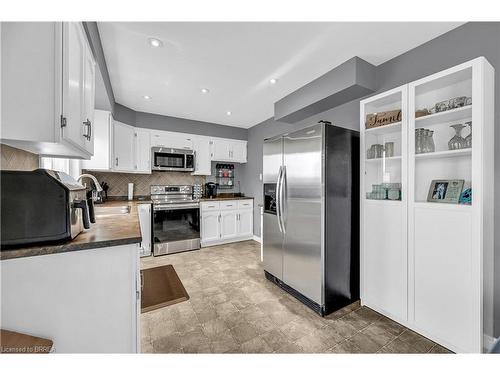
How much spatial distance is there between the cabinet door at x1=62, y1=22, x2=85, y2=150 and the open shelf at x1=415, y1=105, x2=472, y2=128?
7.92ft

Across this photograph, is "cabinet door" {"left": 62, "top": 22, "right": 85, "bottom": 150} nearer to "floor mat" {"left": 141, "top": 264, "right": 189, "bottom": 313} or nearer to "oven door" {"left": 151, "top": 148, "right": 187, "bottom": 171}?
"floor mat" {"left": 141, "top": 264, "right": 189, "bottom": 313}

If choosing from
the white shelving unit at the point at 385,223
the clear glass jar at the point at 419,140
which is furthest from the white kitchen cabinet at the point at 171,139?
the clear glass jar at the point at 419,140

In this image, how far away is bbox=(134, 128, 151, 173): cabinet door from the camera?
3.78 metres

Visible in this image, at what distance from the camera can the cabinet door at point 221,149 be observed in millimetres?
4543

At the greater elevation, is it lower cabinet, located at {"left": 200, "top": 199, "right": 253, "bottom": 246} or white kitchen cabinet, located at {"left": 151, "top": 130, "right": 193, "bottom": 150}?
white kitchen cabinet, located at {"left": 151, "top": 130, "right": 193, "bottom": 150}

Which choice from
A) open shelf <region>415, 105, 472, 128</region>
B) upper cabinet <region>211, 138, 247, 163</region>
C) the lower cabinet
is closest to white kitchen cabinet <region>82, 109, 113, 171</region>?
the lower cabinet

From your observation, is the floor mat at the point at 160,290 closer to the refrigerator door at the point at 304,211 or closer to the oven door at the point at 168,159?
the refrigerator door at the point at 304,211

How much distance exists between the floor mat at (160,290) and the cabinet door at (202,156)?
7.05 ft

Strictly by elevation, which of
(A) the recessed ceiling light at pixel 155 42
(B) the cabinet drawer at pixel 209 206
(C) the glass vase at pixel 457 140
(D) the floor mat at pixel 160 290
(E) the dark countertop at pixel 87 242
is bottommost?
(D) the floor mat at pixel 160 290

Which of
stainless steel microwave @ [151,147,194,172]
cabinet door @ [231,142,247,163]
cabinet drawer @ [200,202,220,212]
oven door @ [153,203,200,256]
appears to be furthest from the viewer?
cabinet door @ [231,142,247,163]

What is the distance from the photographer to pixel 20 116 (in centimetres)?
90
